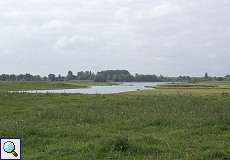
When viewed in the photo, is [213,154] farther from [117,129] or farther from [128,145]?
[117,129]

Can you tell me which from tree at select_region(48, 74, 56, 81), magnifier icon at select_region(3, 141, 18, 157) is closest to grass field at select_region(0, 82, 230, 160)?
magnifier icon at select_region(3, 141, 18, 157)

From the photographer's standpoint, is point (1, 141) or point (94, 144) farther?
point (94, 144)

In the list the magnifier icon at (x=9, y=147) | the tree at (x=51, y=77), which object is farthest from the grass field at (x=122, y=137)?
the tree at (x=51, y=77)

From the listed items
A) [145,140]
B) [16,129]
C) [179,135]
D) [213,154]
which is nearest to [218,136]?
[179,135]

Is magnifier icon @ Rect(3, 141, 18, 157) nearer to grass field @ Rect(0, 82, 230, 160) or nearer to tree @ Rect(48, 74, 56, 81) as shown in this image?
grass field @ Rect(0, 82, 230, 160)

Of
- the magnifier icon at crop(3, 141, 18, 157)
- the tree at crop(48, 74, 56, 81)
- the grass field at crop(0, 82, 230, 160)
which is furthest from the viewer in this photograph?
the tree at crop(48, 74, 56, 81)

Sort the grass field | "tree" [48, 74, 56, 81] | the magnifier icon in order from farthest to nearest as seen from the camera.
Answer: "tree" [48, 74, 56, 81] < the grass field < the magnifier icon

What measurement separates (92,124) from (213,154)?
8031mm

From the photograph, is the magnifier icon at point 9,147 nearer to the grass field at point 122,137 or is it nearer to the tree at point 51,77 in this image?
the grass field at point 122,137

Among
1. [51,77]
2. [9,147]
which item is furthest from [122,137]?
[51,77]

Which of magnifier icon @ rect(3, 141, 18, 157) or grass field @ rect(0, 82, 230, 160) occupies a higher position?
magnifier icon @ rect(3, 141, 18, 157)

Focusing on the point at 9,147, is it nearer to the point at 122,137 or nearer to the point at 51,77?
the point at 122,137

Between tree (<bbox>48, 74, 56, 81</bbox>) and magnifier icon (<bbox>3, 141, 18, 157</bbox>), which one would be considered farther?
tree (<bbox>48, 74, 56, 81</bbox>)

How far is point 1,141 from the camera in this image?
4.95 m
